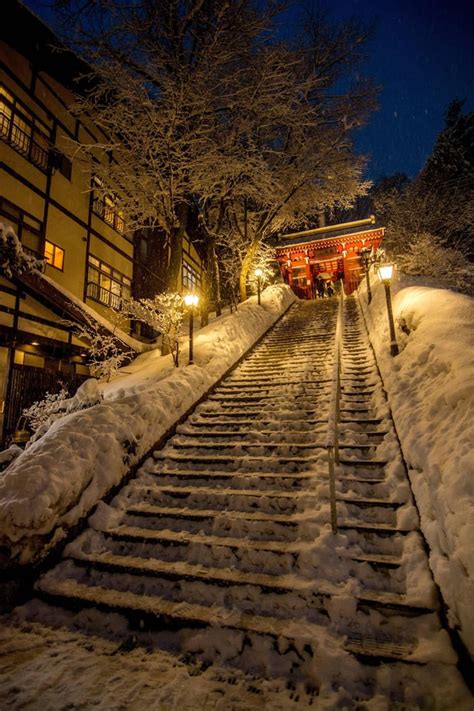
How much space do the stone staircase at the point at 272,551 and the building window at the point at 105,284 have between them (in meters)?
10.7

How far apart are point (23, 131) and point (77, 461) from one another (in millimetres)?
12773

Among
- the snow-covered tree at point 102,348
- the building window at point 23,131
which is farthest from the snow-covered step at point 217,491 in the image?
the building window at point 23,131

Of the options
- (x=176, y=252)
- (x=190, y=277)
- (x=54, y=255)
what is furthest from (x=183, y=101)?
(x=190, y=277)

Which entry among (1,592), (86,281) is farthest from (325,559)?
(86,281)

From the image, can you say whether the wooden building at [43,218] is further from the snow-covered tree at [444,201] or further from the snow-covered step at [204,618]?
the snow-covered tree at [444,201]

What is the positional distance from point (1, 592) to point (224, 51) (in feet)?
46.1

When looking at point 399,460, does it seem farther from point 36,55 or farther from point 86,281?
point 36,55

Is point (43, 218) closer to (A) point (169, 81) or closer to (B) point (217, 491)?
(A) point (169, 81)

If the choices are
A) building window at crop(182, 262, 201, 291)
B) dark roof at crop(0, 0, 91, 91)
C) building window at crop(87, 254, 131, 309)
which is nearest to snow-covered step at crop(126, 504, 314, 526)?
building window at crop(87, 254, 131, 309)

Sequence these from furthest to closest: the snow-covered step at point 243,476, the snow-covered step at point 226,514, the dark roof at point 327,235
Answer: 1. the dark roof at point 327,235
2. the snow-covered step at point 243,476
3. the snow-covered step at point 226,514

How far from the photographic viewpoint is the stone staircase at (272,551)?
2.58 m

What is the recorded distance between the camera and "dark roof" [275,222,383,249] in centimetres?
2422

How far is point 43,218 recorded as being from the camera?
11.4 m

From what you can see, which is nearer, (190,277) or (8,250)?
(8,250)
